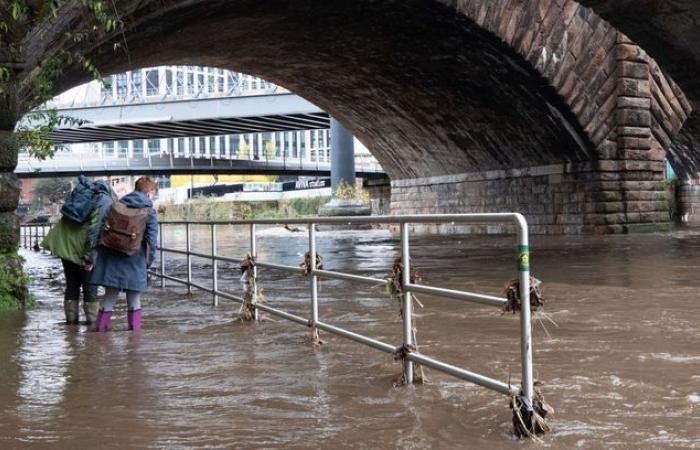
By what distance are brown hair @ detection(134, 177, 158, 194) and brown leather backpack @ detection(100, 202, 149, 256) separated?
29 cm

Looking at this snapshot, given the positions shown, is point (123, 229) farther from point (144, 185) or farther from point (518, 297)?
point (518, 297)

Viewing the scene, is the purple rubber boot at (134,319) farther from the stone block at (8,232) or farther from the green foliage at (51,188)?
the green foliage at (51,188)

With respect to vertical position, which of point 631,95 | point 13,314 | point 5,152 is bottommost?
point 13,314

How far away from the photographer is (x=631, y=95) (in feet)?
72.8

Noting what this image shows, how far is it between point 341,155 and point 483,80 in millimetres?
20366

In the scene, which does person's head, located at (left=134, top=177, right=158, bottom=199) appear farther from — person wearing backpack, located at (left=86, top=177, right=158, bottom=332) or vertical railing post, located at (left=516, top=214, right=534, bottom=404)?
vertical railing post, located at (left=516, top=214, right=534, bottom=404)

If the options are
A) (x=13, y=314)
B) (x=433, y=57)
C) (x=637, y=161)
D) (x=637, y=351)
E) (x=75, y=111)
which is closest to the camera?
(x=637, y=351)

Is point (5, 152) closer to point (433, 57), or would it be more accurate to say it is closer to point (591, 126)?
point (433, 57)

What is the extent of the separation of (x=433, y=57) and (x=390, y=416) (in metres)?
17.7

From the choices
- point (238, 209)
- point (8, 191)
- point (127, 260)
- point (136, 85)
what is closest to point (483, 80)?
point (8, 191)

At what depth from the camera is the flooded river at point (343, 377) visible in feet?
12.6

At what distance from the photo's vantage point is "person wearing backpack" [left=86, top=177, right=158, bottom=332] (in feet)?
22.6

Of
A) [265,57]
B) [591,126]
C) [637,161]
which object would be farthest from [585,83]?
[265,57]

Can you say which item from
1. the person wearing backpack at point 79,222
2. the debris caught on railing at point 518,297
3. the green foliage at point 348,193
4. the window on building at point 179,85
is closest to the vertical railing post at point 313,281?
the person wearing backpack at point 79,222
